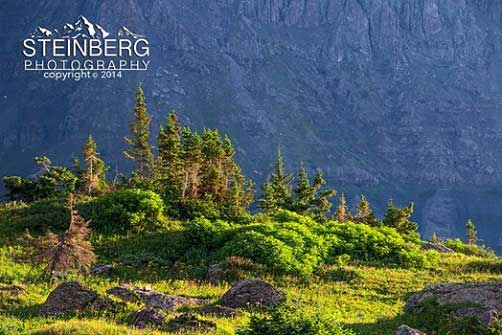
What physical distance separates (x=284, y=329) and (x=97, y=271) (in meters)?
17.7

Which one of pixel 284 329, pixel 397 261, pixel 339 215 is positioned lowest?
pixel 284 329

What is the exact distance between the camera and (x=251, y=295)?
72.6 feet

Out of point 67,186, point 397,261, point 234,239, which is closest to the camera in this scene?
point 234,239

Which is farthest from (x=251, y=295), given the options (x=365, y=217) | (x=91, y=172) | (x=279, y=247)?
(x=365, y=217)

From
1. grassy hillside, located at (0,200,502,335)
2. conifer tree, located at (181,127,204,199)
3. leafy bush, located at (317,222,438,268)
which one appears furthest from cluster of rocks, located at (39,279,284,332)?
conifer tree, located at (181,127,204,199)

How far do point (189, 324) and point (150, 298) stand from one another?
4.29 meters

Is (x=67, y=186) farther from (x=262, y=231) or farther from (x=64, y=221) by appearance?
(x=262, y=231)

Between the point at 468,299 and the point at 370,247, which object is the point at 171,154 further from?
the point at 468,299

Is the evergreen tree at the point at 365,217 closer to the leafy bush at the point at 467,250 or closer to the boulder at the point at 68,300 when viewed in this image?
the leafy bush at the point at 467,250

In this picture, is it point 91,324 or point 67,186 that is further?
point 67,186

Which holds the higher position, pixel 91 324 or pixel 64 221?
pixel 64 221

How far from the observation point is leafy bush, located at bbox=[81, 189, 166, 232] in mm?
37094

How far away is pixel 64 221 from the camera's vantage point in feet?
121

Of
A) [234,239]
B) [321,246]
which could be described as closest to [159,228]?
[234,239]
